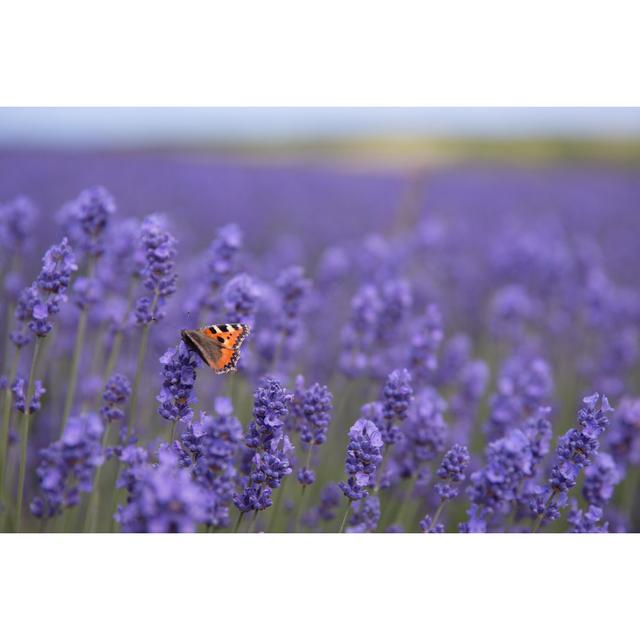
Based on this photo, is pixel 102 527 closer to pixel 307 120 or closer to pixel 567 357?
pixel 307 120

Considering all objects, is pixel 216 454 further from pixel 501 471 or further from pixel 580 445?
pixel 580 445

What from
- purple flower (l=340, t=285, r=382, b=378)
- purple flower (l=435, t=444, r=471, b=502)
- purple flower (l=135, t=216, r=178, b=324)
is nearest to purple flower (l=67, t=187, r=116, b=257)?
purple flower (l=135, t=216, r=178, b=324)

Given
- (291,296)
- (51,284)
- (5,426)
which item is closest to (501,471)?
(291,296)

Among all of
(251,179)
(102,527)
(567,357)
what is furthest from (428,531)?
(251,179)

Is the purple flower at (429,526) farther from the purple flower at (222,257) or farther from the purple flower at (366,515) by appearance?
the purple flower at (222,257)
